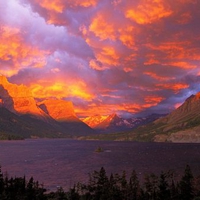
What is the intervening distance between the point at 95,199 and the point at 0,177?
4977 cm

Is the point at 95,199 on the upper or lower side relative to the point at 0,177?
lower

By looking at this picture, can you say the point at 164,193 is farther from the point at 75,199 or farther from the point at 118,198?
the point at 75,199

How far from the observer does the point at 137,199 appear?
135 metres

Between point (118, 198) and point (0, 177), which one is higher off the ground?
point (0, 177)

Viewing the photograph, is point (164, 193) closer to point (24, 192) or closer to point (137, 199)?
point (137, 199)

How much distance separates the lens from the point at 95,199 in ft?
449

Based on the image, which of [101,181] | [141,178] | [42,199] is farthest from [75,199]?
[141,178]

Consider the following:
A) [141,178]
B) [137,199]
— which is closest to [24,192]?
[137,199]

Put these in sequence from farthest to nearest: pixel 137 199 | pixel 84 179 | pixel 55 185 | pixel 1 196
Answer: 1. pixel 84 179
2. pixel 55 185
3. pixel 137 199
4. pixel 1 196

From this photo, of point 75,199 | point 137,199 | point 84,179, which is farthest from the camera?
point 84,179

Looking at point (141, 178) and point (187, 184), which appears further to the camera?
point (141, 178)

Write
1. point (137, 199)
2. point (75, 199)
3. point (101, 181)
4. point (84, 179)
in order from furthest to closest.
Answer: point (84, 179), point (101, 181), point (137, 199), point (75, 199)

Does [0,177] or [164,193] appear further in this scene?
[0,177]

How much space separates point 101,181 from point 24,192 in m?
37.0
